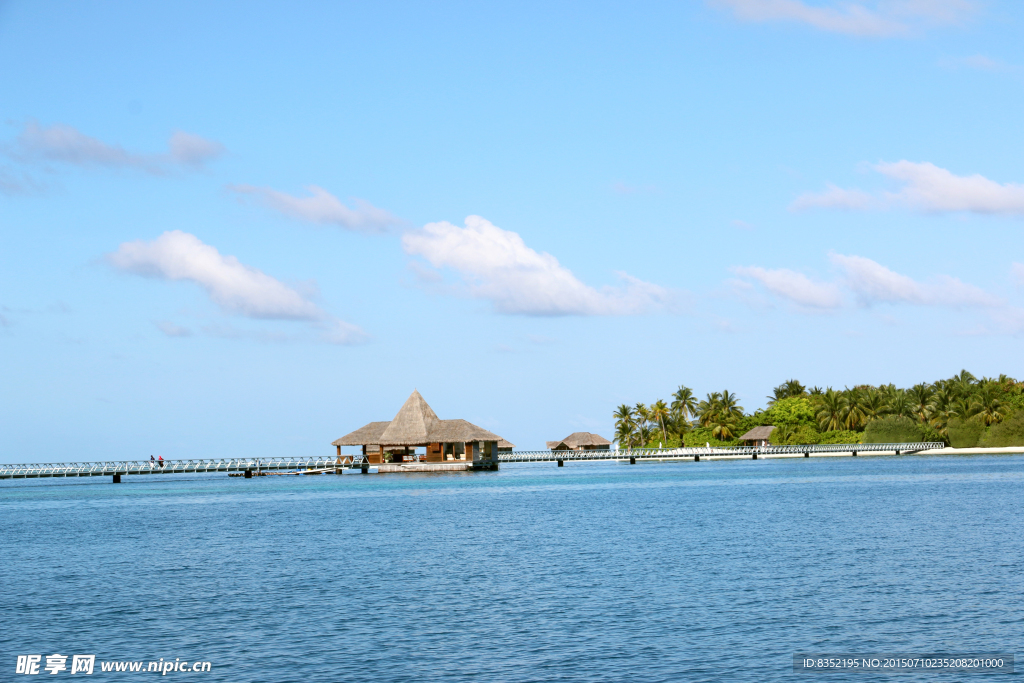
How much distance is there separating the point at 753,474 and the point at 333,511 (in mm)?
48613

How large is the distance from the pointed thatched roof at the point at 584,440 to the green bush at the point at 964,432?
4853cm

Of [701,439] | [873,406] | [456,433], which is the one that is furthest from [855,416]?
[456,433]

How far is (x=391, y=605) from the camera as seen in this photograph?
23.0 metres

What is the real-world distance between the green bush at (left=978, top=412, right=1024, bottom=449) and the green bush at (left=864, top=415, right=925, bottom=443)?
8577 mm

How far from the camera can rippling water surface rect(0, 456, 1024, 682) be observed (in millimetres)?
17859

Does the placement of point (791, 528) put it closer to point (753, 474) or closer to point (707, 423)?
point (753, 474)

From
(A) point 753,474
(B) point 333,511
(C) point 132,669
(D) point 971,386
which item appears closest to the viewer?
(C) point 132,669

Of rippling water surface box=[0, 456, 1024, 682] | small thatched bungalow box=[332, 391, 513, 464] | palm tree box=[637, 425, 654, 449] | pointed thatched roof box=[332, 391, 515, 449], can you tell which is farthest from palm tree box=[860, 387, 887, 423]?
rippling water surface box=[0, 456, 1024, 682]

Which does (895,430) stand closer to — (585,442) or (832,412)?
(832,412)

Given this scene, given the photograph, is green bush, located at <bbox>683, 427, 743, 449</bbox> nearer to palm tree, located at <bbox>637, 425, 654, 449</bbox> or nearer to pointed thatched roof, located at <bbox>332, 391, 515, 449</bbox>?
palm tree, located at <bbox>637, 425, 654, 449</bbox>

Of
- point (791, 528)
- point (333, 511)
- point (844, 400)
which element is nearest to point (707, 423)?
point (844, 400)

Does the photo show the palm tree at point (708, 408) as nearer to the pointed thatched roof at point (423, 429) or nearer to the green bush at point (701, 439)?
the green bush at point (701, 439)

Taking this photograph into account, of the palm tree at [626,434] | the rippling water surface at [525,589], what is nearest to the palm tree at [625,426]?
the palm tree at [626,434]

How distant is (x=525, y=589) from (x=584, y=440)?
12273cm
